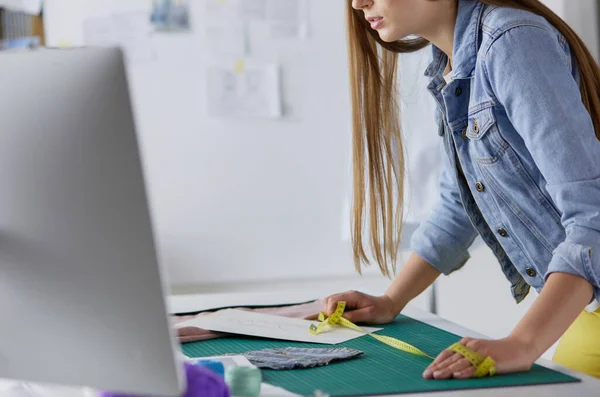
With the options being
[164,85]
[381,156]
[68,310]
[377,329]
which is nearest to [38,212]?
[68,310]

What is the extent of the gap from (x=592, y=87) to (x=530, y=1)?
0.46 ft

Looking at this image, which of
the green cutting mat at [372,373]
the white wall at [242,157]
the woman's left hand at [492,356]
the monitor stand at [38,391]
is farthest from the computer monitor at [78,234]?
the white wall at [242,157]

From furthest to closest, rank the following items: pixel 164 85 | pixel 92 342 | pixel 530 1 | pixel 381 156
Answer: pixel 164 85
pixel 381 156
pixel 530 1
pixel 92 342

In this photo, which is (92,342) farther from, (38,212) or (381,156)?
(381,156)

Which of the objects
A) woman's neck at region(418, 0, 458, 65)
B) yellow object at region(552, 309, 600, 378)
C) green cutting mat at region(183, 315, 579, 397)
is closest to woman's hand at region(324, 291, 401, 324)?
green cutting mat at region(183, 315, 579, 397)

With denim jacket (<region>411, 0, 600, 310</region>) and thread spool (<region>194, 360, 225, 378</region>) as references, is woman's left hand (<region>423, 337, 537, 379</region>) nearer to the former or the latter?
denim jacket (<region>411, 0, 600, 310</region>)

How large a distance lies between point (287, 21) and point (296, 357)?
81.0 inches

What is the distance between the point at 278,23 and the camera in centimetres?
284

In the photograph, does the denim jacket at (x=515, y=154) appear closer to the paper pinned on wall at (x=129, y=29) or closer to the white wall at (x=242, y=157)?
the white wall at (x=242, y=157)

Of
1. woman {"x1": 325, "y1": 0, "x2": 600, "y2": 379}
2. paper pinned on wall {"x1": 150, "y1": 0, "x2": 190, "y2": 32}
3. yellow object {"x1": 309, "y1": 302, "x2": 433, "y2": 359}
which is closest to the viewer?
woman {"x1": 325, "y1": 0, "x2": 600, "y2": 379}

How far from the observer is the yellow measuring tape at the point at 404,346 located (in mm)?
848

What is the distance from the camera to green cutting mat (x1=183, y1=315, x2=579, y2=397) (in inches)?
32.3

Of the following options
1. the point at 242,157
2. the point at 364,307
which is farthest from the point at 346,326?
the point at 242,157

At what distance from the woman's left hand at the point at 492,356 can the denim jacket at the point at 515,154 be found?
0.10m
